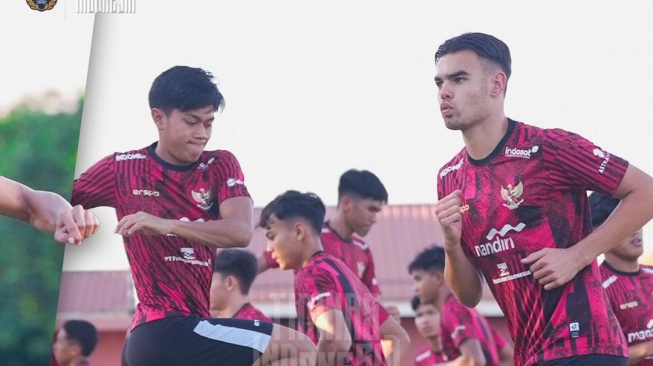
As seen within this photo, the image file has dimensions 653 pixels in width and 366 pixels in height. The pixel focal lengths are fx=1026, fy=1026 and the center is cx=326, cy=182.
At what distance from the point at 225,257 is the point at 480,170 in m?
3.68

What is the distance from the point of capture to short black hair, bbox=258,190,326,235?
6535mm

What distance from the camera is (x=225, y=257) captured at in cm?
812

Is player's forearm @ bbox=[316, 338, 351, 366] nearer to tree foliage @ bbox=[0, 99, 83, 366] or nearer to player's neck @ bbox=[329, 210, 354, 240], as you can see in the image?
tree foliage @ bbox=[0, 99, 83, 366]

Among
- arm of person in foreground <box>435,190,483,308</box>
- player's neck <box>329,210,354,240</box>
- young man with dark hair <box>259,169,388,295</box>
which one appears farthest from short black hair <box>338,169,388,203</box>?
arm of person in foreground <box>435,190,483,308</box>

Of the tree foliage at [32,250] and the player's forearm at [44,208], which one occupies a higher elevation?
the tree foliage at [32,250]

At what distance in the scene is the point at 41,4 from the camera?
8.23 meters

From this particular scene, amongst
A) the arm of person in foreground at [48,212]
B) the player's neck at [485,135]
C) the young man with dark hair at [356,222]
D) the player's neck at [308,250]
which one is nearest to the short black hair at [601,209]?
the player's neck at [308,250]

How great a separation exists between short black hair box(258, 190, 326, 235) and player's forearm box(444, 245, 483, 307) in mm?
1730

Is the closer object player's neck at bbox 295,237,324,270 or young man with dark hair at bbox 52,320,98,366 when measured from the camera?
player's neck at bbox 295,237,324,270

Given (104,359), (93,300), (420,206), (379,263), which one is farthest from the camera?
(420,206)

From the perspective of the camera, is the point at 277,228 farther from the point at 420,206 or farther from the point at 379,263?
the point at 420,206

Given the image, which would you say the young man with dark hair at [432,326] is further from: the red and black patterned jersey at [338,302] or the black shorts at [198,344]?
the black shorts at [198,344]

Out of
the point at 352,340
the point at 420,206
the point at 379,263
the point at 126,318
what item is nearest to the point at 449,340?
the point at 352,340

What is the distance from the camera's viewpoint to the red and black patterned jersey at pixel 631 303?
22.9ft
